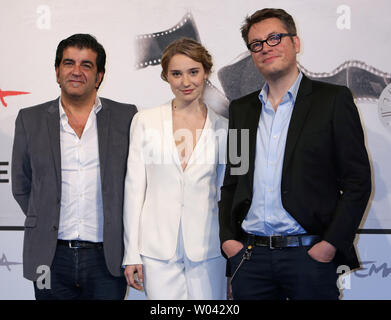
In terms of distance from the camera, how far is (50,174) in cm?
304

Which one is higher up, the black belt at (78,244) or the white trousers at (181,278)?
the black belt at (78,244)

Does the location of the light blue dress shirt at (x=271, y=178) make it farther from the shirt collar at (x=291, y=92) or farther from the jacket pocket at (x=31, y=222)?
the jacket pocket at (x=31, y=222)

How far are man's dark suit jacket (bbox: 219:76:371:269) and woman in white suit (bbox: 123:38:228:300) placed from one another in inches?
22.3

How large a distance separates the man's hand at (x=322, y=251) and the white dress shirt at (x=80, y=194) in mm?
1295

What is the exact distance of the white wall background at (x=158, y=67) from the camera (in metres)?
3.72

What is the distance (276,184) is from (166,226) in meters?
0.70

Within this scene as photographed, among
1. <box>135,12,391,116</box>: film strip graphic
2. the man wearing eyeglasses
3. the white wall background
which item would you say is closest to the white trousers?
the man wearing eyeglasses

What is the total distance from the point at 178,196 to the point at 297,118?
81 centimetres

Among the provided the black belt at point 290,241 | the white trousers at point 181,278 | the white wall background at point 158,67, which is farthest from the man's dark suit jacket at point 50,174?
the black belt at point 290,241

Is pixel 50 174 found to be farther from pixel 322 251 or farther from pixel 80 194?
pixel 322 251

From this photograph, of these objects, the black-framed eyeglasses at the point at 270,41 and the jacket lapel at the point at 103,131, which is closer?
the black-framed eyeglasses at the point at 270,41

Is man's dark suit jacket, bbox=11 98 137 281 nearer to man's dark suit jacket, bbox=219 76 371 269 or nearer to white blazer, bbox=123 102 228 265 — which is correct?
white blazer, bbox=123 102 228 265

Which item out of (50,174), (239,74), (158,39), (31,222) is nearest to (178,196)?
(50,174)
